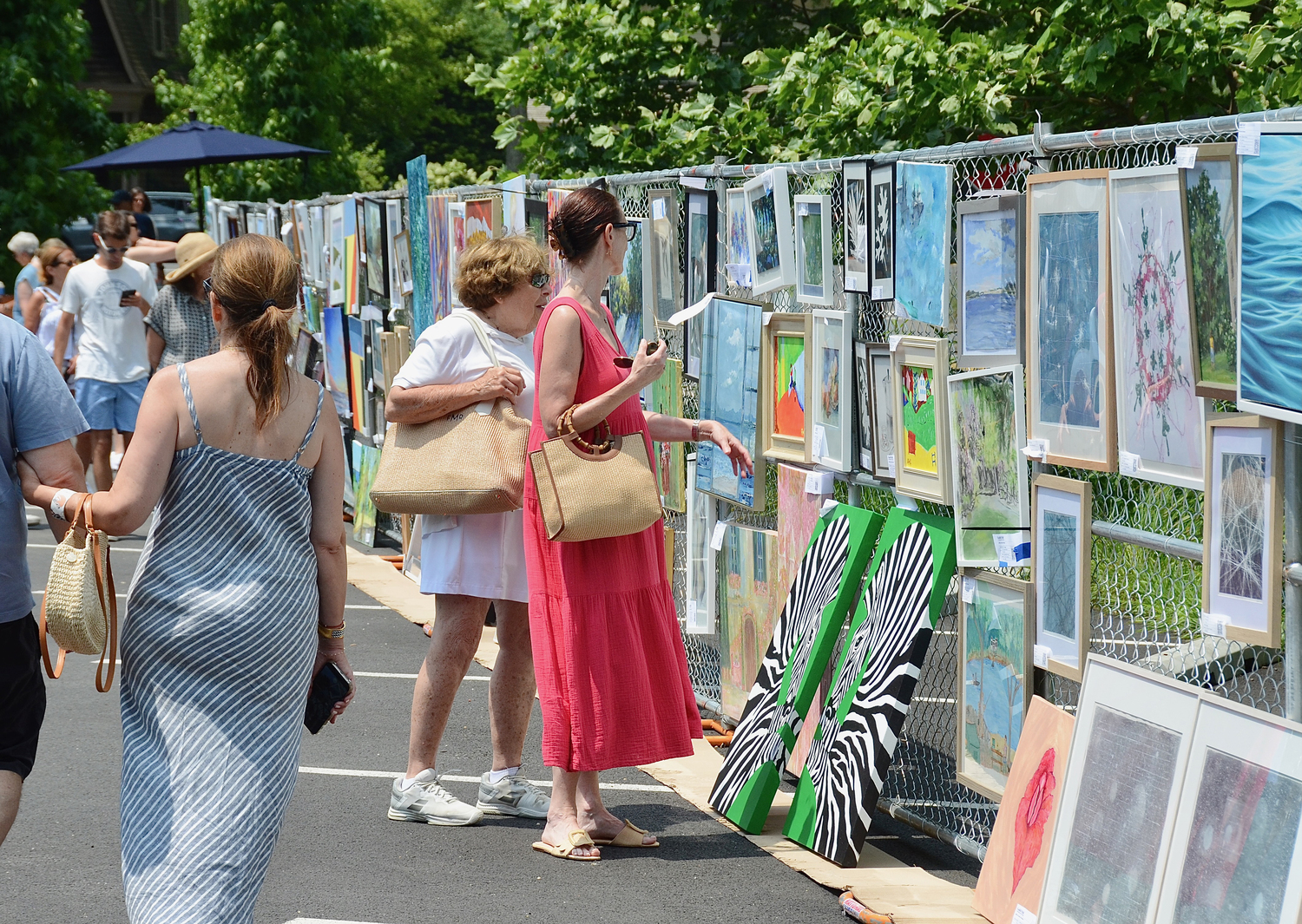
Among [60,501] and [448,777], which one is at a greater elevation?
[60,501]

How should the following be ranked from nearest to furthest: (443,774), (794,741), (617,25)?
(794,741) < (443,774) < (617,25)

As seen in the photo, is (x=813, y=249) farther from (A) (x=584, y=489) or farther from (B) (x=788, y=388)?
(A) (x=584, y=489)

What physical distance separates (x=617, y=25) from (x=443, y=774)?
10.6m

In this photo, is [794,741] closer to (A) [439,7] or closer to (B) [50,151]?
(B) [50,151]

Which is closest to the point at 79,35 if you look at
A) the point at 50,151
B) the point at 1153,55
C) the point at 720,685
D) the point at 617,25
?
the point at 50,151

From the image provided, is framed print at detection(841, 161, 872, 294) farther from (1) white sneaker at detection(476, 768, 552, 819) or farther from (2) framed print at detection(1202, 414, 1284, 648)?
(1) white sneaker at detection(476, 768, 552, 819)

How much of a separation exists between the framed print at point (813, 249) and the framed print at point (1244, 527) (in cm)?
191

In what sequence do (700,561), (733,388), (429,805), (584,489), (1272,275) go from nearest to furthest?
(1272,275)
(584,489)
(429,805)
(733,388)
(700,561)

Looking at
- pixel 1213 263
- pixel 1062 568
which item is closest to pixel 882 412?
pixel 1062 568

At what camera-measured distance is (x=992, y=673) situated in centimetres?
445

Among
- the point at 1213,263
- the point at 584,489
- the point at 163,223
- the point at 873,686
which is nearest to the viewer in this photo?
the point at 1213,263

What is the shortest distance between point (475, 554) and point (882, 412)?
1.40 m

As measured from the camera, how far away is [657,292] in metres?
6.70

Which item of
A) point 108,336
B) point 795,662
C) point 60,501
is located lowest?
point 795,662
